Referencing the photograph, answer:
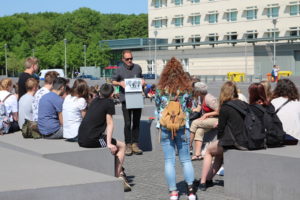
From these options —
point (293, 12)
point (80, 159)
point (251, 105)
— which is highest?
point (293, 12)

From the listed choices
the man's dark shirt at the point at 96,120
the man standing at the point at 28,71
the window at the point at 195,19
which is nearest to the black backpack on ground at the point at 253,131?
the man's dark shirt at the point at 96,120

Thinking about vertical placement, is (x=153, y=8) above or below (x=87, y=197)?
above

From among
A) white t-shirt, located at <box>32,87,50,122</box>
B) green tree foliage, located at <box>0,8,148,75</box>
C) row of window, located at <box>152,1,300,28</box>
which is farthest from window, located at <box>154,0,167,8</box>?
white t-shirt, located at <box>32,87,50,122</box>

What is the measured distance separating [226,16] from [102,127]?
84937 millimetres

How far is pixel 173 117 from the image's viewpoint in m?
8.18

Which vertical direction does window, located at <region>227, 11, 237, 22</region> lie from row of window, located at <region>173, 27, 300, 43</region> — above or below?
above

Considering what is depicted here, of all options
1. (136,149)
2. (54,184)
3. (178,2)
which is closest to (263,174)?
(54,184)

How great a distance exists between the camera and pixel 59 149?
30.5 feet

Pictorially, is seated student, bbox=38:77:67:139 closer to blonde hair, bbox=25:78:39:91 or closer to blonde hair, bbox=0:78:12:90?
blonde hair, bbox=25:78:39:91

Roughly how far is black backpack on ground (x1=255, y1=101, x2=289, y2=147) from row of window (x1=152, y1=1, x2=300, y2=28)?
7592 centimetres

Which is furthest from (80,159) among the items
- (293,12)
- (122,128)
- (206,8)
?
(206,8)

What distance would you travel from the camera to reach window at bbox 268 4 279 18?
3344 inches

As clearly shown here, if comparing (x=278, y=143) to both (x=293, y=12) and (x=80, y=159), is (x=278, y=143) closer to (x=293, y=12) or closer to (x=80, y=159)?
(x=80, y=159)

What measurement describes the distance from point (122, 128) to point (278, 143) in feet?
16.8
